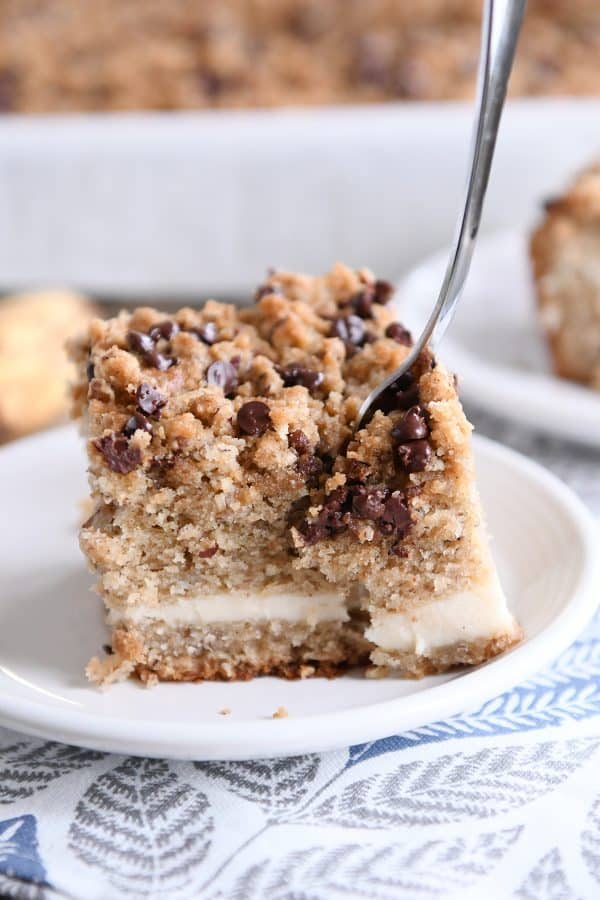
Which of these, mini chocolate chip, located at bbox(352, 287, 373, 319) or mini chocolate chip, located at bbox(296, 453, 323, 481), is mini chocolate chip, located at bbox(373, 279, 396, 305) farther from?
mini chocolate chip, located at bbox(296, 453, 323, 481)

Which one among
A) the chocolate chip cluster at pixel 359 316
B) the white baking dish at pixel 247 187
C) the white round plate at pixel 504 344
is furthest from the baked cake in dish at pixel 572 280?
the chocolate chip cluster at pixel 359 316

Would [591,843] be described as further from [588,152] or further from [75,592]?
[588,152]

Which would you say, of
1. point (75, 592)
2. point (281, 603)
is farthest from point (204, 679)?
point (75, 592)

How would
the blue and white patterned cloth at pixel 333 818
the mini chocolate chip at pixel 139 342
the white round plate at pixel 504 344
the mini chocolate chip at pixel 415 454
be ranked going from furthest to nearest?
the white round plate at pixel 504 344 → the mini chocolate chip at pixel 139 342 → the mini chocolate chip at pixel 415 454 → the blue and white patterned cloth at pixel 333 818

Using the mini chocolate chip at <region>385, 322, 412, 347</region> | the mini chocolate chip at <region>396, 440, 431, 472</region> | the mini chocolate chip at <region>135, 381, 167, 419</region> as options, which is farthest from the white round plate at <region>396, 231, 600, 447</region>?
the mini chocolate chip at <region>135, 381, 167, 419</region>

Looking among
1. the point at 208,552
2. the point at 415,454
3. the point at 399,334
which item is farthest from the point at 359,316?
the point at 208,552

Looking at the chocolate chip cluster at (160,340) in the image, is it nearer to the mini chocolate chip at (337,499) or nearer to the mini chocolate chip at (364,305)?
the mini chocolate chip at (364,305)
